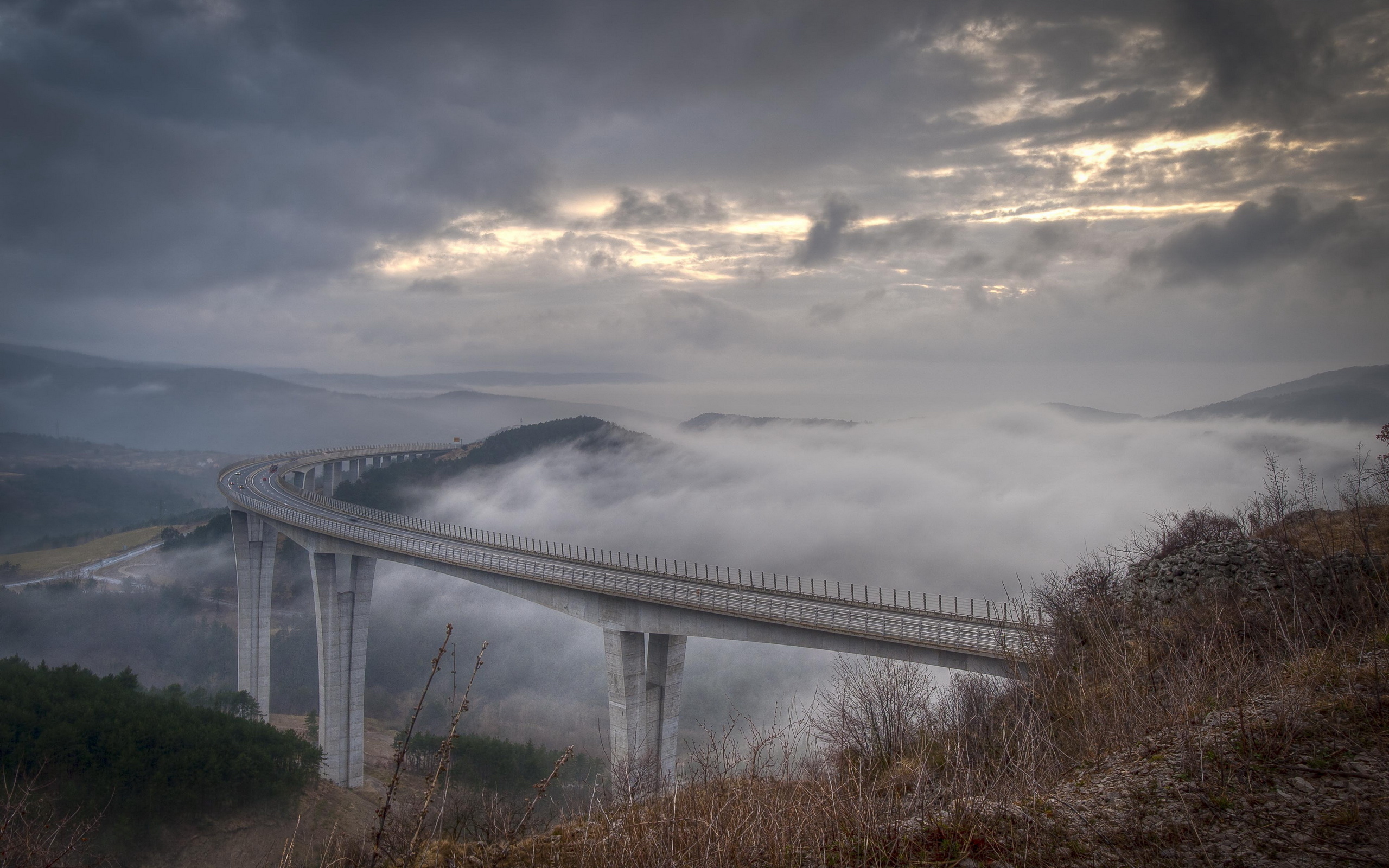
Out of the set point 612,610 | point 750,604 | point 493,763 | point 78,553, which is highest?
point 750,604

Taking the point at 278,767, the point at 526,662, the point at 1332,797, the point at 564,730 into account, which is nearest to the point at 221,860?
the point at 278,767

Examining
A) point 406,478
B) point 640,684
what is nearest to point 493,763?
point 640,684

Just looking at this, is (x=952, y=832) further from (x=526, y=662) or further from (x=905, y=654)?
(x=526, y=662)

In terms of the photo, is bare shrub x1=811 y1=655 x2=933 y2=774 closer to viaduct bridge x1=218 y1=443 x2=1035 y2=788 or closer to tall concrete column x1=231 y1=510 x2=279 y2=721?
viaduct bridge x1=218 y1=443 x2=1035 y2=788

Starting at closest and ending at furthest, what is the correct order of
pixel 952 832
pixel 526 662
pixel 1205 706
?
1. pixel 952 832
2. pixel 1205 706
3. pixel 526 662

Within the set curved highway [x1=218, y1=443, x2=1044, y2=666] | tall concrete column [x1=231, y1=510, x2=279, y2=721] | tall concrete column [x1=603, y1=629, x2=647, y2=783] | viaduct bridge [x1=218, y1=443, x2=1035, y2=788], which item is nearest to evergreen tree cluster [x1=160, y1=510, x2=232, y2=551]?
viaduct bridge [x1=218, y1=443, x2=1035, y2=788]

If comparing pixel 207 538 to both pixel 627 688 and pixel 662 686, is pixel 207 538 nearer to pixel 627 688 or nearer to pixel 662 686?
pixel 627 688

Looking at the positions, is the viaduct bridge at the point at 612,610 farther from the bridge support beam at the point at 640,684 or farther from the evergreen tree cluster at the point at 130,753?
the evergreen tree cluster at the point at 130,753

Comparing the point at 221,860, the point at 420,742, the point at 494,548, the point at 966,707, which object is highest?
the point at 966,707
